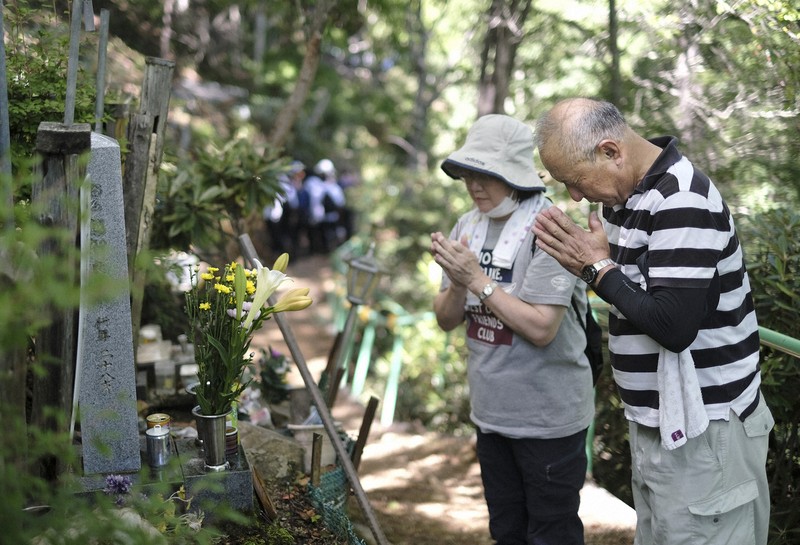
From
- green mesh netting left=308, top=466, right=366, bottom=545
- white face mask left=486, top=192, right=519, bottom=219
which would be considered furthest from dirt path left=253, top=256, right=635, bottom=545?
white face mask left=486, top=192, right=519, bottom=219

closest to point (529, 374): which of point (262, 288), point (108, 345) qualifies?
point (262, 288)

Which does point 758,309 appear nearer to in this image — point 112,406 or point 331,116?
point 112,406

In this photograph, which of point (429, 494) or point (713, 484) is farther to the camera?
point (429, 494)

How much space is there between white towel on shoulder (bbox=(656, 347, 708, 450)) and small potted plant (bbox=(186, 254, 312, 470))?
1.26 metres

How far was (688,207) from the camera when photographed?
195 cm

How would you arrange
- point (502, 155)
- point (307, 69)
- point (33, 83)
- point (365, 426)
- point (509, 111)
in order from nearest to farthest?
point (502, 155), point (33, 83), point (365, 426), point (307, 69), point (509, 111)

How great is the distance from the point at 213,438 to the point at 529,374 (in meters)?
1.17

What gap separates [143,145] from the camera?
3.33 m

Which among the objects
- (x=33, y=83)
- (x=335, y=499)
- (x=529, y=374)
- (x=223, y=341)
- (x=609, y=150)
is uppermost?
(x=33, y=83)

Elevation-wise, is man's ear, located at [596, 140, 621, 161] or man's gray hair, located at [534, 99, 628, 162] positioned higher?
man's gray hair, located at [534, 99, 628, 162]

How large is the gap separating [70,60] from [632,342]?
7.04 ft

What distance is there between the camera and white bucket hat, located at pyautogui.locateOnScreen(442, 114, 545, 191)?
2727mm

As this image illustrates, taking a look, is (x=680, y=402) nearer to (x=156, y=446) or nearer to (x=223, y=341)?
(x=223, y=341)

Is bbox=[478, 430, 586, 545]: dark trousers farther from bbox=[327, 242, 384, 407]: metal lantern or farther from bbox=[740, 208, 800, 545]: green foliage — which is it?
bbox=[327, 242, 384, 407]: metal lantern
